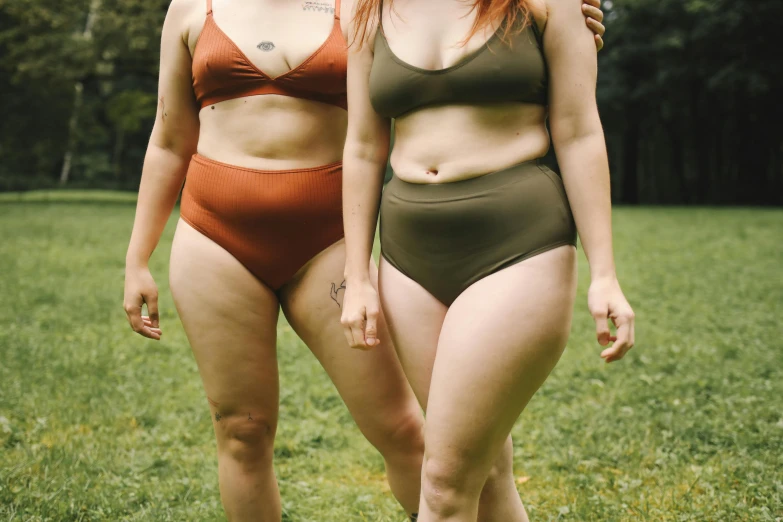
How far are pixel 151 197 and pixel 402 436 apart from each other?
1110 millimetres

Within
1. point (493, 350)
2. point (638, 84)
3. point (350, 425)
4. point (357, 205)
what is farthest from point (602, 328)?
point (638, 84)

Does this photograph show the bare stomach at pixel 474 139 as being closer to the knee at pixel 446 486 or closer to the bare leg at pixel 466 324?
the bare leg at pixel 466 324

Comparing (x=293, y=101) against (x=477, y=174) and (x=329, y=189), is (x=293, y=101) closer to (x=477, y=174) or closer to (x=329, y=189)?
(x=329, y=189)

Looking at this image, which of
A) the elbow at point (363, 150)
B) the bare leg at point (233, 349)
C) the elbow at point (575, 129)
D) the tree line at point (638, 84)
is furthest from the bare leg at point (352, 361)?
the tree line at point (638, 84)

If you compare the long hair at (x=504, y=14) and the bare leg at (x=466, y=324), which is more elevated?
the long hair at (x=504, y=14)

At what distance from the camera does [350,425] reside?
187 inches

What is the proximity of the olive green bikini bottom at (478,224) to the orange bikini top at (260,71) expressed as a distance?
1.53 ft

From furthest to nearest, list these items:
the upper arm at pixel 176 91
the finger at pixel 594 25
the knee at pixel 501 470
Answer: the upper arm at pixel 176 91
the knee at pixel 501 470
the finger at pixel 594 25

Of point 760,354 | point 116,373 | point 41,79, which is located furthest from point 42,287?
point 41,79

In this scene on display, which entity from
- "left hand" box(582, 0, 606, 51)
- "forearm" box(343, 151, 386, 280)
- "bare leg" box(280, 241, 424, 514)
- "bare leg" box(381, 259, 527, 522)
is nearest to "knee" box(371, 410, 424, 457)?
"bare leg" box(280, 241, 424, 514)

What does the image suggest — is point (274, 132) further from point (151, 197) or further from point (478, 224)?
point (478, 224)

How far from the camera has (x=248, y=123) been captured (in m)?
2.26

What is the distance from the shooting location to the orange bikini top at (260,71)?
7.22ft

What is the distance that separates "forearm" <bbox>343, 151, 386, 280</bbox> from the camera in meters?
2.09
